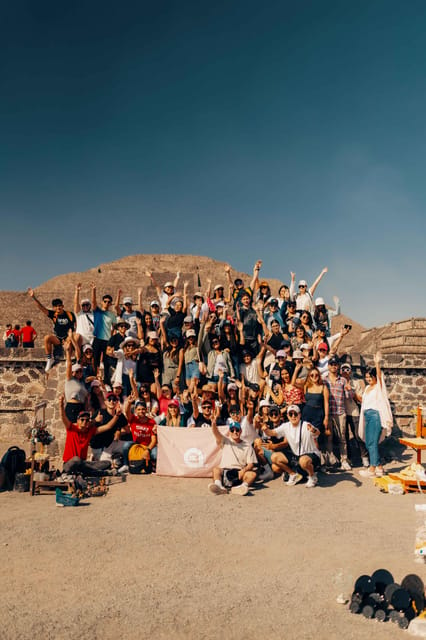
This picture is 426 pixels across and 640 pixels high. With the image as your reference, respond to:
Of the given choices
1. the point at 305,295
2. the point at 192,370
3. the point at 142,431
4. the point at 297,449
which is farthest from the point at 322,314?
the point at 142,431

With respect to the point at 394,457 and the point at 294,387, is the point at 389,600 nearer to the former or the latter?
the point at 294,387

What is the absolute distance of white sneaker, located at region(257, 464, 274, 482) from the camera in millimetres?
8039

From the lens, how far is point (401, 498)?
23.7 feet

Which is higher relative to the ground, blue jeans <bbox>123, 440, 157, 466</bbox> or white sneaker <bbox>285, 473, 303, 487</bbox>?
blue jeans <bbox>123, 440, 157, 466</bbox>

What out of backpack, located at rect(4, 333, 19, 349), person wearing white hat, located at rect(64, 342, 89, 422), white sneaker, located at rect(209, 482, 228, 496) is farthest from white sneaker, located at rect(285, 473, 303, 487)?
backpack, located at rect(4, 333, 19, 349)

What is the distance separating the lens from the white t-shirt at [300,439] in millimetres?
7875

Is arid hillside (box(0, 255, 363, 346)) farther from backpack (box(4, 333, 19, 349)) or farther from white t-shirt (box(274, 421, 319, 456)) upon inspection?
white t-shirt (box(274, 421, 319, 456))

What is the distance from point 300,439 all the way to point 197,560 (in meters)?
3.17

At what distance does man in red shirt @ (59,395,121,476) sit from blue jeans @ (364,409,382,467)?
4.54 m

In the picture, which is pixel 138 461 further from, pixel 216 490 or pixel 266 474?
pixel 266 474

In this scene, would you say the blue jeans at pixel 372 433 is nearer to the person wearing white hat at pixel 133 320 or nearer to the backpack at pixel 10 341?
the person wearing white hat at pixel 133 320

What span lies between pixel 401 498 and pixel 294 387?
2574 millimetres

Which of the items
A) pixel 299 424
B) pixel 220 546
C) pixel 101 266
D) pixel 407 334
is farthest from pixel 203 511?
pixel 101 266

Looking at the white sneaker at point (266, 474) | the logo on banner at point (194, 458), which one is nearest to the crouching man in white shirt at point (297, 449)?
the white sneaker at point (266, 474)
